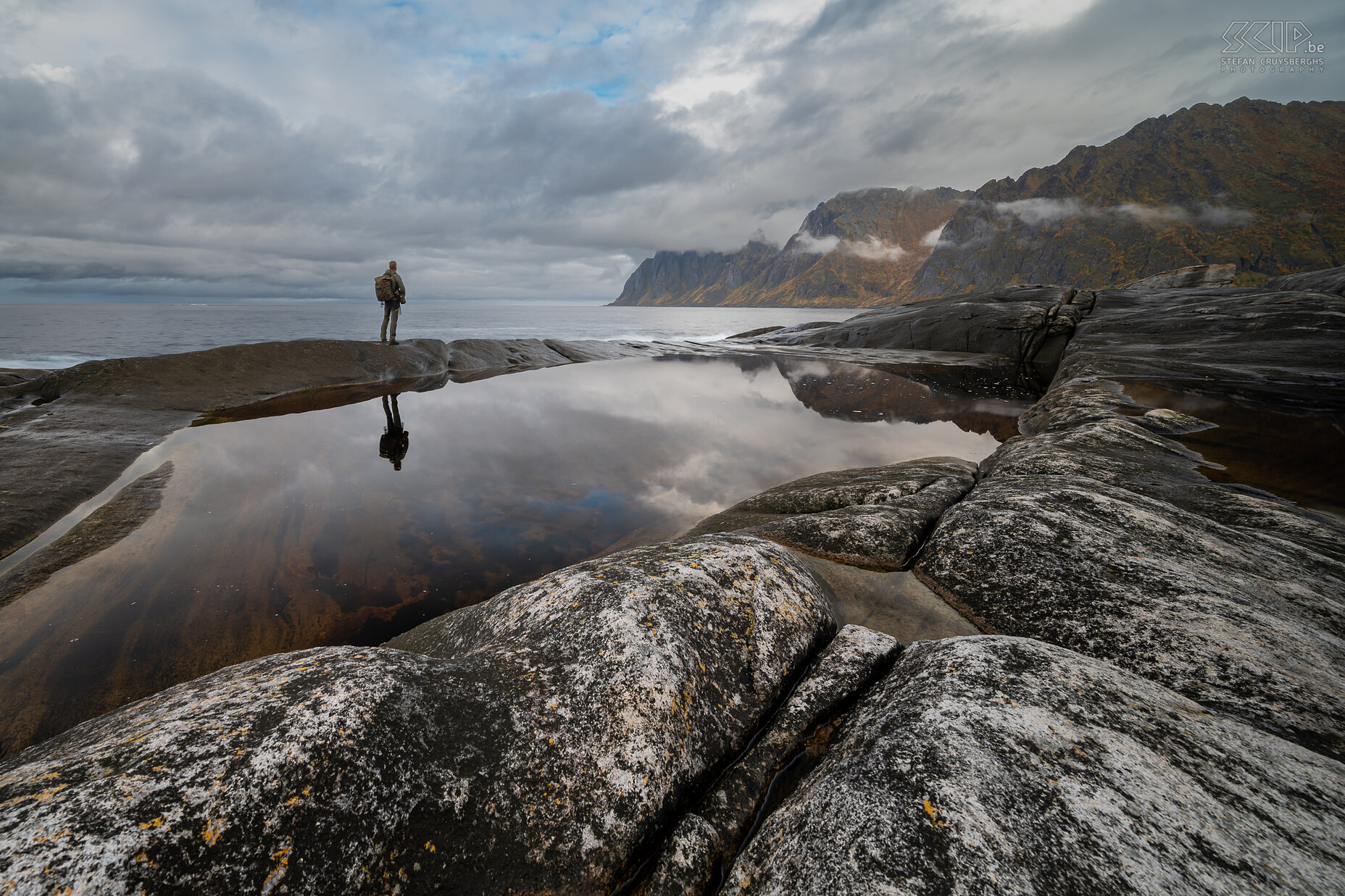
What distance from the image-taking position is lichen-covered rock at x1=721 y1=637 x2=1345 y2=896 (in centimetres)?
240

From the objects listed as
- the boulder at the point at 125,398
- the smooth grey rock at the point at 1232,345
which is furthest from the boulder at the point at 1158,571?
the boulder at the point at 125,398

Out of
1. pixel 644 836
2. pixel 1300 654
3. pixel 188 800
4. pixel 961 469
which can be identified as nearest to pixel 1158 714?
pixel 1300 654

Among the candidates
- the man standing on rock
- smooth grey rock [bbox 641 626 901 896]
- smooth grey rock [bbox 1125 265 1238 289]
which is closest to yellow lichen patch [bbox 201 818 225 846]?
smooth grey rock [bbox 641 626 901 896]

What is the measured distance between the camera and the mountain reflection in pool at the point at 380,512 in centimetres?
582

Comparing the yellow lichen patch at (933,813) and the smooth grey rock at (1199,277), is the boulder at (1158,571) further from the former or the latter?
the smooth grey rock at (1199,277)

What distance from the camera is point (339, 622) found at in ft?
21.1

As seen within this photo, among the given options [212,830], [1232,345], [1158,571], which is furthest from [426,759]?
[1232,345]

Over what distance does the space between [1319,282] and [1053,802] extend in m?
57.5

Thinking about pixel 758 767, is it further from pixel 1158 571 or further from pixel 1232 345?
pixel 1232 345

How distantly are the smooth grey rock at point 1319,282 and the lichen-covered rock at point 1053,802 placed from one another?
47.2 meters

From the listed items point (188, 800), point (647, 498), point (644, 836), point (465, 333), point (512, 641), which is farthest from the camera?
point (465, 333)

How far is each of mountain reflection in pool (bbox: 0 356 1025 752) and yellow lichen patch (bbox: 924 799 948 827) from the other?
6031 millimetres

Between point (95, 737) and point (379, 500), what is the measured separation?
7.31 meters

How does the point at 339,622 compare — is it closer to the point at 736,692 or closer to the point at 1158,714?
the point at 736,692
